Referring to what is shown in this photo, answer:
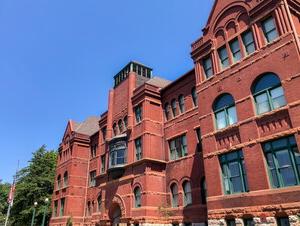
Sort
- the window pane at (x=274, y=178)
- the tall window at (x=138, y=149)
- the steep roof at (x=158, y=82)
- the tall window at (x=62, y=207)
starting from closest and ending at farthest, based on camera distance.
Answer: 1. the window pane at (x=274, y=178)
2. the tall window at (x=138, y=149)
3. the steep roof at (x=158, y=82)
4. the tall window at (x=62, y=207)

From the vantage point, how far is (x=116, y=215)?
2986 centimetres

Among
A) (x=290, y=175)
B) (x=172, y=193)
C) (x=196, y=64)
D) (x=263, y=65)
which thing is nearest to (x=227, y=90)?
(x=263, y=65)

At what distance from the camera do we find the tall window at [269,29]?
1819 cm

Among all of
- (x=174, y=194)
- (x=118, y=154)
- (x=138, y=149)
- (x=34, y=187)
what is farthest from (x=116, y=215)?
(x=34, y=187)

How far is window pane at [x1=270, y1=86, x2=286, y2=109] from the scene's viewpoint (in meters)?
16.7

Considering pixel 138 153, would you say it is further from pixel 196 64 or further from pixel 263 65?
pixel 263 65

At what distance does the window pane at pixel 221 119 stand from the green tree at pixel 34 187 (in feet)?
118

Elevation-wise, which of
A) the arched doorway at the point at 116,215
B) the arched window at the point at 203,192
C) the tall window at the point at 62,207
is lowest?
the arched doorway at the point at 116,215

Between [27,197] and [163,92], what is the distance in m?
33.8

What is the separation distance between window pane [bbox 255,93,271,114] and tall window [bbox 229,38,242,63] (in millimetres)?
3559

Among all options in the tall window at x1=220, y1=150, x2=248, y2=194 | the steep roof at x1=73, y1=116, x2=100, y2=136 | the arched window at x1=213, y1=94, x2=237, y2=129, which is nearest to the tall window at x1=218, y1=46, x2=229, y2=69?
the arched window at x1=213, y1=94, x2=237, y2=129

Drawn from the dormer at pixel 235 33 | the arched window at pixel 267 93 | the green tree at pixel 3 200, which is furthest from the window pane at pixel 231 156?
the green tree at pixel 3 200

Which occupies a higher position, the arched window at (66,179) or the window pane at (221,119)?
the arched window at (66,179)

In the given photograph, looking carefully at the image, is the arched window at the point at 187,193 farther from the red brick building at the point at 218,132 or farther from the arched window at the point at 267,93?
the arched window at the point at 267,93
